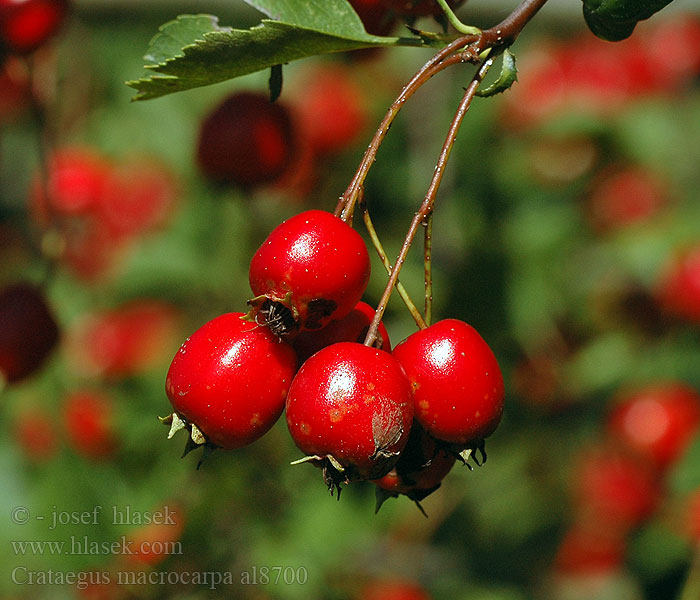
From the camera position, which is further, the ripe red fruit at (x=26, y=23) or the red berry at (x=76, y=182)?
the red berry at (x=76, y=182)

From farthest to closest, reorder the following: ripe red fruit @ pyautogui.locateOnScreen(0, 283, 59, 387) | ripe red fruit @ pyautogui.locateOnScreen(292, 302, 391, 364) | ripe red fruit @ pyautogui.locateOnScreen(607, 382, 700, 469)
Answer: ripe red fruit @ pyautogui.locateOnScreen(607, 382, 700, 469) → ripe red fruit @ pyautogui.locateOnScreen(0, 283, 59, 387) → ripe red fruit @ pyautogui.locateOnScreen(292, 302, 391, 364)

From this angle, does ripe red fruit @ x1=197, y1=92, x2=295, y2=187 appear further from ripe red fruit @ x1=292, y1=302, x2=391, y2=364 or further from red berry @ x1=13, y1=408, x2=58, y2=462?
red berry @ x1=13, y1=408, x2=58, y2=462

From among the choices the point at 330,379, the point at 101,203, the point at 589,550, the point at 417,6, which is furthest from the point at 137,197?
the point at 330,379

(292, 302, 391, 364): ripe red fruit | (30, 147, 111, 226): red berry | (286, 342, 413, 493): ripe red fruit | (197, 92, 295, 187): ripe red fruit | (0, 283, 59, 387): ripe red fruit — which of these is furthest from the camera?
(30, 147, 111, 226): red berry

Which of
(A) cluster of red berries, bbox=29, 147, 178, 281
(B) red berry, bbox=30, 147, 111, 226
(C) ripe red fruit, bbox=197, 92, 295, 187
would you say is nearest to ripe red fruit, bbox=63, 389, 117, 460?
(A) cluster of red berries, bbox=29, 147, 178, 281

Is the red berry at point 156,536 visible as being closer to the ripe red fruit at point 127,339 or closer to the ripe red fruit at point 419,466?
the ripe red fruit at point 127,339

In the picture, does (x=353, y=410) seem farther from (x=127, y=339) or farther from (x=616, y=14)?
(x=127, y=339)

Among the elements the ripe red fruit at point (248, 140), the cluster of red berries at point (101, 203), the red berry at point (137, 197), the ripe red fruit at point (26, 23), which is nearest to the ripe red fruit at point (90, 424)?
the cluster of red berries at point (101, 203)
